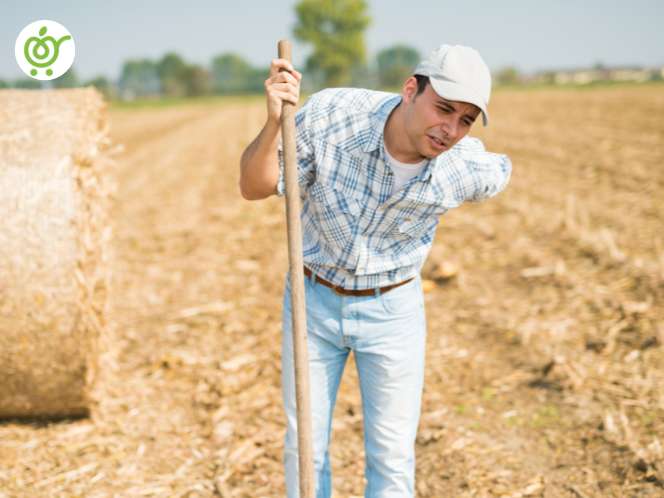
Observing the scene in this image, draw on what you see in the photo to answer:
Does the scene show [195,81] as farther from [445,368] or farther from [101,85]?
[445,368]

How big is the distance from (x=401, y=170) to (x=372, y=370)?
858 mm

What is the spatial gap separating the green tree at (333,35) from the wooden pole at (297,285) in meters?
96.5

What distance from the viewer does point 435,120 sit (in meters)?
2.61

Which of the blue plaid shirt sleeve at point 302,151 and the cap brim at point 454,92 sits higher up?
the cap brim at point 454,92

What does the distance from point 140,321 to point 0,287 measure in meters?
2.47

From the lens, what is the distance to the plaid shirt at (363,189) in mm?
2789

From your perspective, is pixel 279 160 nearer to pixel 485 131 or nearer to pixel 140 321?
pixel 140 321

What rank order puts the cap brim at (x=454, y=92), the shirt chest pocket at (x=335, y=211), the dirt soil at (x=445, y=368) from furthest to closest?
1. the dirt soil at (x=445, y=368)
2. the shirt chest pocket at (x=335, y=211)
3. the cap brim at (x=454, y=92)

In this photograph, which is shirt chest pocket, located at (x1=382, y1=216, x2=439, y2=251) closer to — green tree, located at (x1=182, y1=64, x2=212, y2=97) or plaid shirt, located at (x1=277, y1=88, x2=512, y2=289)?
plaid shirt, located at (x1=277, y1=88, x2=512, y2=289)

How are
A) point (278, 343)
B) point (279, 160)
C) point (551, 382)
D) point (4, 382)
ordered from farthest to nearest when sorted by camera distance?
1. point (278, 343)
2. point (551, 382)
3. point (4, 382)
4. point (279, 160)

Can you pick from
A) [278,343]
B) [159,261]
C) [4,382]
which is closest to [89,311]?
[4,382]

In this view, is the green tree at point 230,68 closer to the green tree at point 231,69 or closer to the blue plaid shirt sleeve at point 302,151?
the green tree at point 231,69

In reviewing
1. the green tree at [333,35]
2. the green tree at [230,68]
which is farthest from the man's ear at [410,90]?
the green tree at [230,68]

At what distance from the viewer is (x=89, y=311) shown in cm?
436
